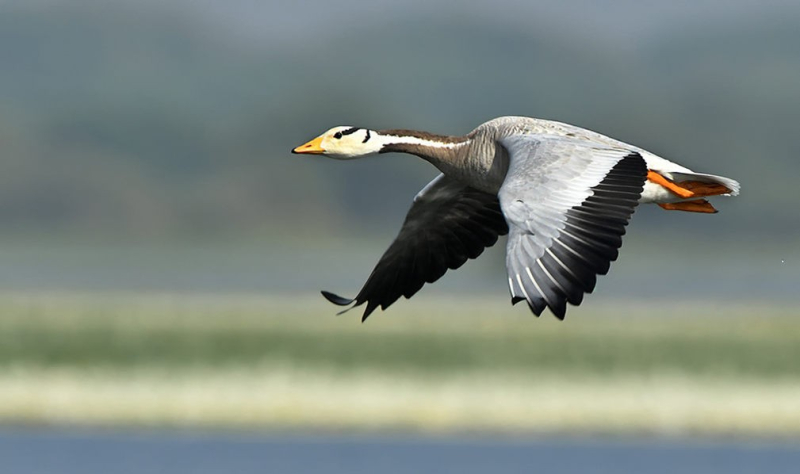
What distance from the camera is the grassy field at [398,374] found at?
22625 millimetres

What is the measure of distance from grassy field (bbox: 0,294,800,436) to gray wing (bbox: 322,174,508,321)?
9.58 metres

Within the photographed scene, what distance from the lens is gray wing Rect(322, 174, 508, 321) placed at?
12844mm

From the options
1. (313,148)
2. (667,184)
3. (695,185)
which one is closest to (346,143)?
(313,148)

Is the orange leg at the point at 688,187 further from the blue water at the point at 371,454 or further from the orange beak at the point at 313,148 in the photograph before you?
the blue water at the point at 371,454

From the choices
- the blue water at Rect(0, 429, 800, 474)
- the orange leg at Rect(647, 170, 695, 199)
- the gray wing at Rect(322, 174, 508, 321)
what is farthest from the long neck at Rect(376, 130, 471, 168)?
the blue water at Rect(0, 429, 800, 474)

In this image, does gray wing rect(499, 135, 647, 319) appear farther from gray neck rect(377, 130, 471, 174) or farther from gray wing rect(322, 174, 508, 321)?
gray wing rect(322, 174, 508, 321)

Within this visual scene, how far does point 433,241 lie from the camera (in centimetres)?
1292

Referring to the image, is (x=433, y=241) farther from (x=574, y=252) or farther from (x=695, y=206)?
(x=574, y=252)

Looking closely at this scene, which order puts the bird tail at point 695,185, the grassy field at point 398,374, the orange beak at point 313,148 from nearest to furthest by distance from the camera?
the orange beak at point 313,148
the bird tail at point 695,185
the grassy field at point 398,374

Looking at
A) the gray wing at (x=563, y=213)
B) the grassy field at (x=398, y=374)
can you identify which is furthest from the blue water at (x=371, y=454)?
the gray wing at (x=563, y=213)

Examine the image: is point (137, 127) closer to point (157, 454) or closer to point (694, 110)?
point (694, 110)

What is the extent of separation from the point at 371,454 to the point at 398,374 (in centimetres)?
192

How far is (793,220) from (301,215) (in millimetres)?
52187

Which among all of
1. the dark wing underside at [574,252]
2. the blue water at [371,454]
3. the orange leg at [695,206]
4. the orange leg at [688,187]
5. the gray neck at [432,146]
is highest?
the gray neck at [432,146]
